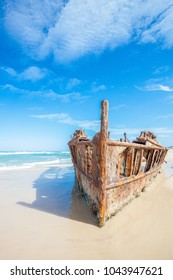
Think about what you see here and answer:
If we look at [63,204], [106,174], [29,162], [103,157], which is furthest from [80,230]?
[29,162]

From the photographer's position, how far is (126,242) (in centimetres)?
380

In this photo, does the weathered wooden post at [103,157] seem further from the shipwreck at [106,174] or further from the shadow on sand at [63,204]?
the shadow on sand at [63,204]

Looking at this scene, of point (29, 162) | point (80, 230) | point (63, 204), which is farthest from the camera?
point (29, 162)

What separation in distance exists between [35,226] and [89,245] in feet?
5.31

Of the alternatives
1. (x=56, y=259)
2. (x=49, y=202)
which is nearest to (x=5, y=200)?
(x=49, y=202)

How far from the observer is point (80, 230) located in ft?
14.2

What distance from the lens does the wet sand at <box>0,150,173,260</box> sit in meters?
3.48

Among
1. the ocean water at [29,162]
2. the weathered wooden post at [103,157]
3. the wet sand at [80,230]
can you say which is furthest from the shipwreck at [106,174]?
the ocean water at [29,162]

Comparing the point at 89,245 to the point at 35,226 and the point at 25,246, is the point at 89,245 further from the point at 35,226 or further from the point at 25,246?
the point at 35,226

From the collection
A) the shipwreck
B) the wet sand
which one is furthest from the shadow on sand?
the shipwreck

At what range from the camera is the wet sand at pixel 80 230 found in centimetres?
348

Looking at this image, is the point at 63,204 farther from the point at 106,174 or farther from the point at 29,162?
the point at 29,162

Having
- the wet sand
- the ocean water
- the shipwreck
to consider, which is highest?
the shipwreck

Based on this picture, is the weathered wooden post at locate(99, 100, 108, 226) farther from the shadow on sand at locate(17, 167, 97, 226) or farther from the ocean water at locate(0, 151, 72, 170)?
the ocean water at locate(0, 151, 72, 170)
